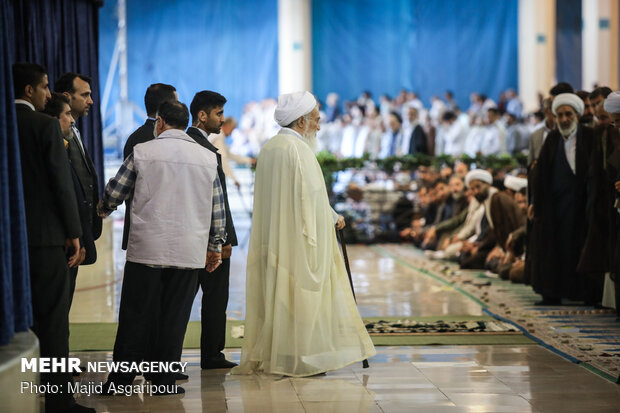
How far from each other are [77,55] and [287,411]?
5.55 m

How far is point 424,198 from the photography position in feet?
41.3

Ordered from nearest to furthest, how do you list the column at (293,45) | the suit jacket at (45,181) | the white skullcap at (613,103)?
the suit jacket at (45,181), the white skullcap at (613,103), the column at (293,45)

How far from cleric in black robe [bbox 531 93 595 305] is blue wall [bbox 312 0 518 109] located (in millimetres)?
17060

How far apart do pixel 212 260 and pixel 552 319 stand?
120 inches

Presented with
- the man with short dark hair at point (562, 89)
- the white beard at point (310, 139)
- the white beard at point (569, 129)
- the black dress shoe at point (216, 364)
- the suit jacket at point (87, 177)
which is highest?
the man with short dark hair at point (562, 89)

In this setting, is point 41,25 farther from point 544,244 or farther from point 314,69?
point 314,69

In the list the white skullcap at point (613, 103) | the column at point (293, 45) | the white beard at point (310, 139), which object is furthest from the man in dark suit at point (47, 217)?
the column at point (293, 45)

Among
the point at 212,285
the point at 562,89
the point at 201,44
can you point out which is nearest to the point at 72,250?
the point at 212,285

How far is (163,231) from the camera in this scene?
4570mm

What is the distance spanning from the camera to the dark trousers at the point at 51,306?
4109mm

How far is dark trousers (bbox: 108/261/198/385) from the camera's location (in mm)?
4645

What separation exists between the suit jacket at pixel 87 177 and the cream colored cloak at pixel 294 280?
2.84 ft

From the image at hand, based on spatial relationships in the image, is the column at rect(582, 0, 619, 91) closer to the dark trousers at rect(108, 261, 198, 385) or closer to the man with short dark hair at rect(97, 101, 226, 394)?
the man with short dark hair at rect(97, 101, 226, 394)

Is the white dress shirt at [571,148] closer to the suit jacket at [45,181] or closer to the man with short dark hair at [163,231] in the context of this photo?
the man with short dark hair at [163,231]
